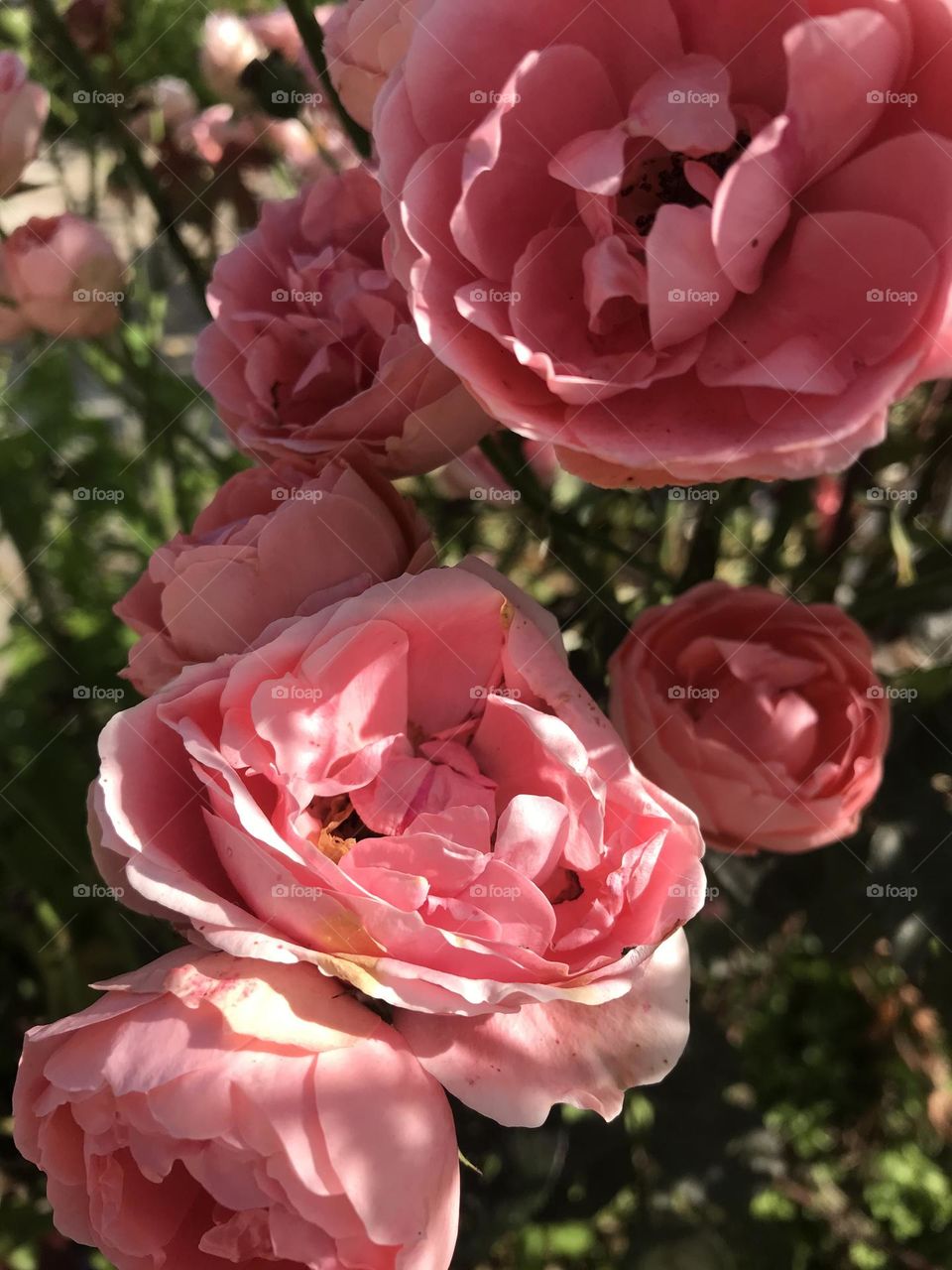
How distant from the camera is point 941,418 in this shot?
0.77m

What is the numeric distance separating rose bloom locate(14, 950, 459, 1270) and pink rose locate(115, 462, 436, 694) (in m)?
0.14

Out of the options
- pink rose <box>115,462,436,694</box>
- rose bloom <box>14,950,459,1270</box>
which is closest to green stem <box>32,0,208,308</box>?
pink rose <box>115,462,436,694</box>

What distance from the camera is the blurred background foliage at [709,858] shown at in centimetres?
68

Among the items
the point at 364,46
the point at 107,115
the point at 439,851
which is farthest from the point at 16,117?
the point at 439,851

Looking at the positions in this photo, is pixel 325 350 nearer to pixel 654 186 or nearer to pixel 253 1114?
pixel 654 186

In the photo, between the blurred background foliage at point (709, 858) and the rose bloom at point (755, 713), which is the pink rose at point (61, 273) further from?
the rose bloom at point (755, 713)

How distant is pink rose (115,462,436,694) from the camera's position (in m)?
0.46

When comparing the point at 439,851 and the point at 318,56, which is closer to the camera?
the point at 439,851

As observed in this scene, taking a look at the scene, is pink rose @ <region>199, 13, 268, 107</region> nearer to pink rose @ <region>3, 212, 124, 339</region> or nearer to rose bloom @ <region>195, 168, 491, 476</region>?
pink rose @ <region>3, 212, 124, 339</region>

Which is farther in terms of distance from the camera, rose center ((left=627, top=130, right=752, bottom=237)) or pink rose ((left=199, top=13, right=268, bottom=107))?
pink rose ((left=199, top=13, right=268, bottom=107))

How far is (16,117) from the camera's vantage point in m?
0.69

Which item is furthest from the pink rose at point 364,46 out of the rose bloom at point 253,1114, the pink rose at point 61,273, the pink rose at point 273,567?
the rose bloom at point 253,1114

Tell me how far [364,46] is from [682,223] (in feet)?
0.70

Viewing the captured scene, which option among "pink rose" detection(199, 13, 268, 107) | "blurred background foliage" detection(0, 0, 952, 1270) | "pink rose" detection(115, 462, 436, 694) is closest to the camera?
"pink rose" detection(115, 462, 436, 694)
